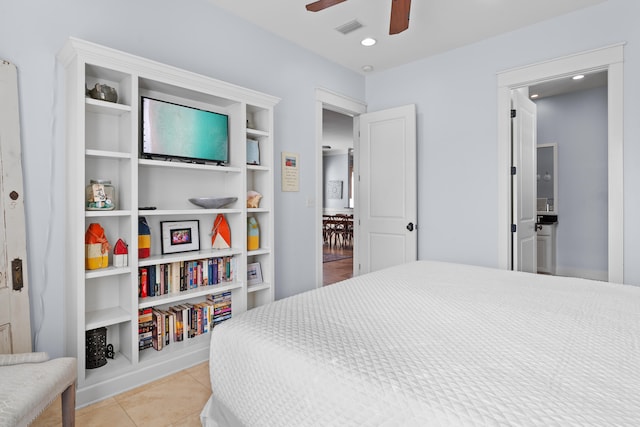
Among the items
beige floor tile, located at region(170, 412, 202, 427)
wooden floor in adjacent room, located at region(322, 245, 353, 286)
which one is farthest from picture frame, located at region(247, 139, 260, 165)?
wooden floor in adjacent room, located at region(322, 245, 353, 286)

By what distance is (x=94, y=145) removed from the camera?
2.22 meters

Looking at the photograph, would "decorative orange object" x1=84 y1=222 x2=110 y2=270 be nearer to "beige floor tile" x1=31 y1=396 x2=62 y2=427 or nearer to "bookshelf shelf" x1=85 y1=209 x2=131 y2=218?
"bookshelf shelf" x1=85 y1=209 x2=131 y2=218

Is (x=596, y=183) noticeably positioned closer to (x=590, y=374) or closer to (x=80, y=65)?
(x=590, y=374)

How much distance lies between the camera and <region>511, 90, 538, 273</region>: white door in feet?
10.9

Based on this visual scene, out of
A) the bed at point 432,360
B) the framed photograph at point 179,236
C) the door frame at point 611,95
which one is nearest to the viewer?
the bed at point 432,360

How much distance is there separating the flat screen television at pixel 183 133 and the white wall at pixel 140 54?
1.41 ft

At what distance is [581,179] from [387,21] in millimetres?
3869

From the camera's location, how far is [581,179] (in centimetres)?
504

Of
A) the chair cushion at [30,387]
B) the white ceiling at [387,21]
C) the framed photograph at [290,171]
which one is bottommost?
the chair cushion at [30,387]

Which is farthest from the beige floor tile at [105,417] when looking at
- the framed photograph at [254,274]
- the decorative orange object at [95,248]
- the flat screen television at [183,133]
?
the flat screen television at [183,133]

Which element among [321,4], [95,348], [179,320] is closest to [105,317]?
[95,348]

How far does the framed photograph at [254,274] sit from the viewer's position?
288cm

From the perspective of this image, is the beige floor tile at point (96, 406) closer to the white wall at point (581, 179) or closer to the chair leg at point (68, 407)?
the chair leg at point (68, 407)

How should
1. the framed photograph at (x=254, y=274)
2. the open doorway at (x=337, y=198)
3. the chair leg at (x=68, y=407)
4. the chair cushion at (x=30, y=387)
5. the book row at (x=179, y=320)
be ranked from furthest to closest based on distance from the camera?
the open doorway at (x=337, y=198)
the framed photograph at (x=254, y=274)
the book row at (x=179, y=320)
the chair leg at (x=68, y=407)
the chair cushion at (x=30, y=387)
